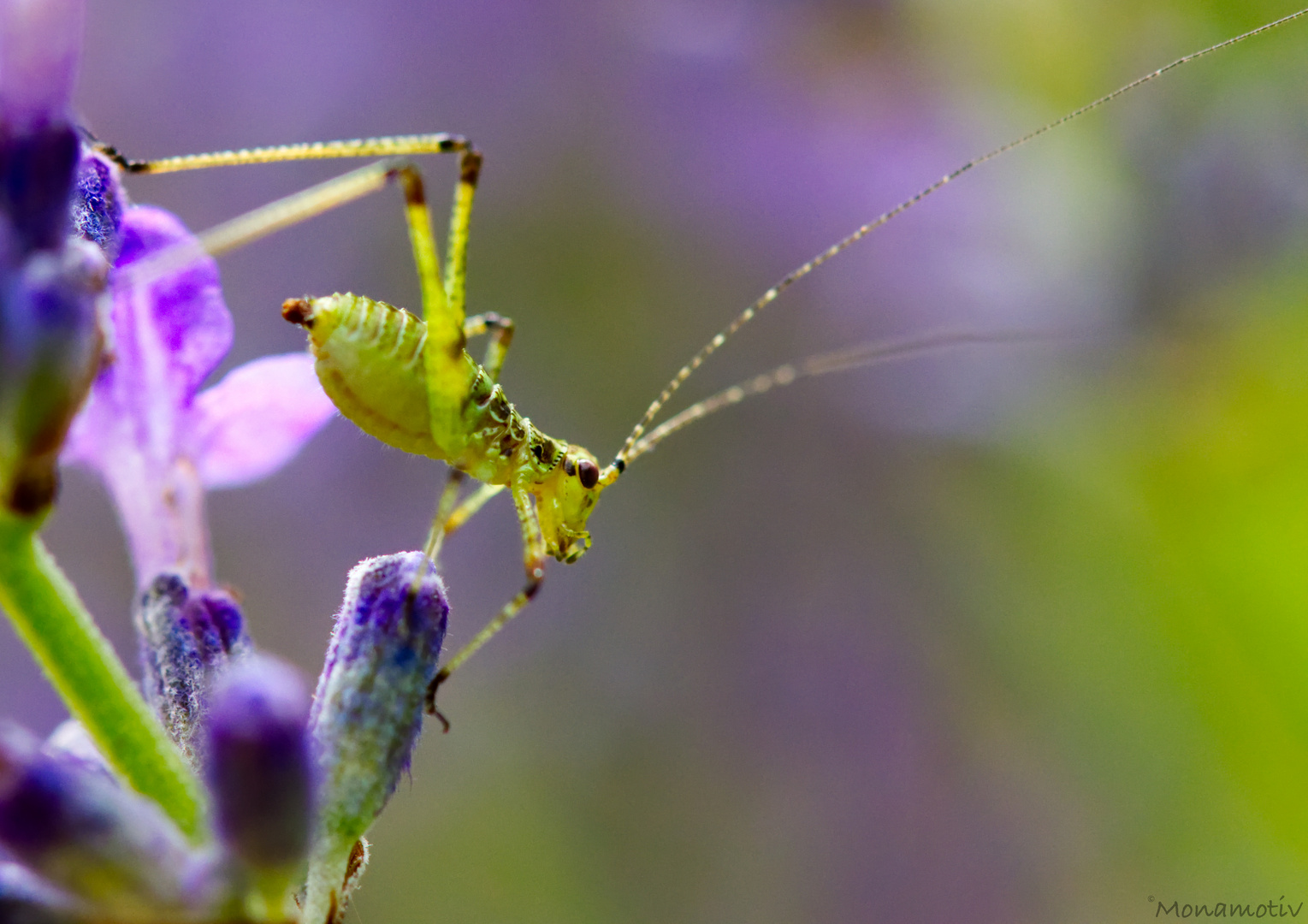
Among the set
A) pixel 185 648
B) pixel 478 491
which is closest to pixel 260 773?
pixel 185 648

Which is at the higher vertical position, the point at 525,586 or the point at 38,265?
the point at 38,265

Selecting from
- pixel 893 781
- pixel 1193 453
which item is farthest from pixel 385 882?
pixel 1193 453

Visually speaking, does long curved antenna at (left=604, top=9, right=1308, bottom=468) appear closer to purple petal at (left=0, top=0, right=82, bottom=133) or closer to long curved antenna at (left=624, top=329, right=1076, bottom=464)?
long curved antenna at (left=624, top=329, right=1076, bottom=464)

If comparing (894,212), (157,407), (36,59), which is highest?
(36,59)

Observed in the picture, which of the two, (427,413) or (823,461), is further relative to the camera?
(823,461)

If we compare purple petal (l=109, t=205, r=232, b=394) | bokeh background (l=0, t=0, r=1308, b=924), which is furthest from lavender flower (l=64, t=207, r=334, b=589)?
bokeh background (l=0, t=0, r=1308, b=924)

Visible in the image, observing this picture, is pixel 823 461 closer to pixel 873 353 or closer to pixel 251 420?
pixel 873 353
